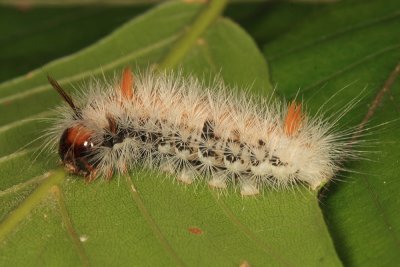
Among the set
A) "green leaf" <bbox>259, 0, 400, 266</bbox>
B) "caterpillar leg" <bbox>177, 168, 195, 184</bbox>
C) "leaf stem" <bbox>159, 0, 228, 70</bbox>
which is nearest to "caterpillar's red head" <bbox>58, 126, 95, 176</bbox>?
"caterpillar leg" <bbox>177, 168, 195, 184</bbox>

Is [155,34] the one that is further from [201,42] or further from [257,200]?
[257,200]

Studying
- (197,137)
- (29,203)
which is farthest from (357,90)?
(29,203)

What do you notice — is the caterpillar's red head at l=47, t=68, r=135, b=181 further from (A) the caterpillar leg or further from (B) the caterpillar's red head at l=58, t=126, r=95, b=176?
(A) the caterpillar leg

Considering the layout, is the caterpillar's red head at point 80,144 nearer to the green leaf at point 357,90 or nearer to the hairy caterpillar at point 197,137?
the hairy caterpillar at point 197,137

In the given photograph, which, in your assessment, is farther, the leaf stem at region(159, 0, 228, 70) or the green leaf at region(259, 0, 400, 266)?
the leaf stem at region(159, 0, 228, 70)

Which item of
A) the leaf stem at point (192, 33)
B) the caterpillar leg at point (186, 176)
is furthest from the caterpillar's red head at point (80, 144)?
the leaf stem at point (192, 33)

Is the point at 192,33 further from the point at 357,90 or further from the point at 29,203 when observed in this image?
the point at 29,203
